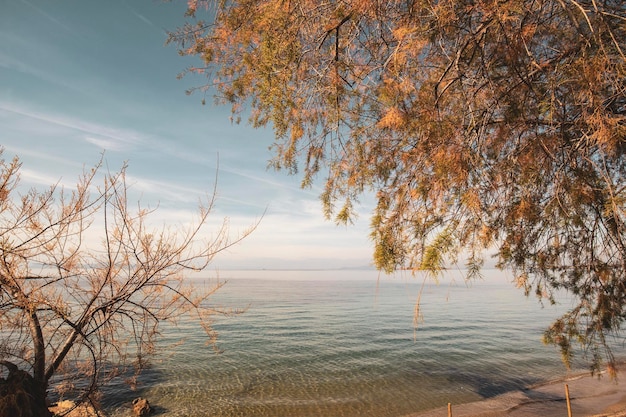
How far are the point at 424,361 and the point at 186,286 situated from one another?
17648mm

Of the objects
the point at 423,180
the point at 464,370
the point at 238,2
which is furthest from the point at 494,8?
the point at 464,370

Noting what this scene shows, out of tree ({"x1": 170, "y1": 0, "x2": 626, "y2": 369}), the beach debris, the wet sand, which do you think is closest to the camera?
tree ({"x1": 170, "y1": 0, "x2": 626, "y2": 369})

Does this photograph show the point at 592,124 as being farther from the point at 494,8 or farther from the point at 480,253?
the point at 480,253

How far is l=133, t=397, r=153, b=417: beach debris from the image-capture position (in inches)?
457

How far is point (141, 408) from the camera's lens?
1173 cm

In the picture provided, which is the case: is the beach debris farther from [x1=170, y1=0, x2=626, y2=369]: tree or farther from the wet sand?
[x1=170, y1=0, x2=626, y2=369]: tree

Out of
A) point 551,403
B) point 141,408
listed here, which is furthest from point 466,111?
point 551,403

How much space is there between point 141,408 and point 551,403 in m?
16.0

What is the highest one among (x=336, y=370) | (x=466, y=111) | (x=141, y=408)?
(x=466, y=111)

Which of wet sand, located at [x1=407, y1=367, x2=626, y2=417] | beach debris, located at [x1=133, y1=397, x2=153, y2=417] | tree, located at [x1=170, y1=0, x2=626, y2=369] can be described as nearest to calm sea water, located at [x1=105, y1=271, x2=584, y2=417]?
beach debris, located at [x1=133, y1=397, x2=153, y2=417]

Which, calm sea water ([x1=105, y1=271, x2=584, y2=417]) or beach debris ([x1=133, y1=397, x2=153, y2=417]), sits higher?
beach debris ([x1=133, y1=397, x2=153, y2=417])

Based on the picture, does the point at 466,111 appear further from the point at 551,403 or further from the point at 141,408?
the point at 551,403

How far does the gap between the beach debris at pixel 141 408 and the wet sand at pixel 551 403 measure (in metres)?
9.73

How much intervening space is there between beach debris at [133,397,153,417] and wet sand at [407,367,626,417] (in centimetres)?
973
